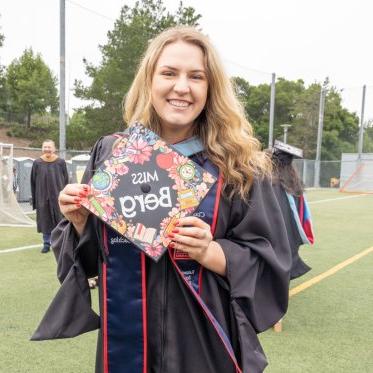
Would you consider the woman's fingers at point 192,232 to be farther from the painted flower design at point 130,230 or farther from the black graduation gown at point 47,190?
the black graduation gown at point 47,190

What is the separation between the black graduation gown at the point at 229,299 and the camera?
4.36 feet

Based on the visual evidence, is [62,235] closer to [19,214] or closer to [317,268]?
[317,268]

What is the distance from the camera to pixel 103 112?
27.0m

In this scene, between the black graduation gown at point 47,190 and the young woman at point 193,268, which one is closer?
the young woman at point 193,268

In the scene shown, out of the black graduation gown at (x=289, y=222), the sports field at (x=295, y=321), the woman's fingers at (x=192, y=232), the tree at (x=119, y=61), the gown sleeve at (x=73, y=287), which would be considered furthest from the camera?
the tree at (x=119, y=61)

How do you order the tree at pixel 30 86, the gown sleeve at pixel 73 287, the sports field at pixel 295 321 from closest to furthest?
the gown sleeve at pixel 73 287, the sports field at pixel 295 321, the tree at pixel 30 86

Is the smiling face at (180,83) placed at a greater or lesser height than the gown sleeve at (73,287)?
greater

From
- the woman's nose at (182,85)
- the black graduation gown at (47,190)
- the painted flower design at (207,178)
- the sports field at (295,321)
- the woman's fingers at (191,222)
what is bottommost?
the sports field at (295,321)

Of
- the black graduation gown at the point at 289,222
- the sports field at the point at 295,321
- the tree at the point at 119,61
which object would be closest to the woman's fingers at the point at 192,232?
the sports field at the point at 295,321

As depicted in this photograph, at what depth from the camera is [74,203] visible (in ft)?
4.25

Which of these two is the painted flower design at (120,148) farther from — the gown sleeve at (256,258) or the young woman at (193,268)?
the gown sleeve at (256,258)

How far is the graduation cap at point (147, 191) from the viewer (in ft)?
4.06

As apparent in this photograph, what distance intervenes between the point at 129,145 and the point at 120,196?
160 millimetres

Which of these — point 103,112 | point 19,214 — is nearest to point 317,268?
point 19,214
